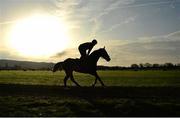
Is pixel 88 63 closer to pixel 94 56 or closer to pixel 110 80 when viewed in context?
pixel 94 56

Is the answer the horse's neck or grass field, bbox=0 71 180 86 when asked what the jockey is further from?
grass field, bbox=0 71 180 86

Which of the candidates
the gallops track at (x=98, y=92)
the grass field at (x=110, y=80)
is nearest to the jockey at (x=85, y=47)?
the gallops track at (x=98, y=92)

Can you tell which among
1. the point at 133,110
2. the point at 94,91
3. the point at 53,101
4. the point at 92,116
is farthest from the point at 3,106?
the point at 94,91

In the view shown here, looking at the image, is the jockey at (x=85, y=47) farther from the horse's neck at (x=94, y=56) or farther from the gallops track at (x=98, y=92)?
the gallops track at (x=98, y=92)

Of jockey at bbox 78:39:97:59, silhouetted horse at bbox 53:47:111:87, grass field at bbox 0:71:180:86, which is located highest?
jockey at bbox 78:39:97:59

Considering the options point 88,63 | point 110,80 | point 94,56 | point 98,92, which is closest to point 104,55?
point 94,56

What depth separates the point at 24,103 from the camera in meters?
19.4

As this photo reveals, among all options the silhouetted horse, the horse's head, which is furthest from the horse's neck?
the horse's head

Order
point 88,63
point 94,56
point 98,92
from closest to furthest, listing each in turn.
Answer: point 98,92 → point 94,56 → point 88,63

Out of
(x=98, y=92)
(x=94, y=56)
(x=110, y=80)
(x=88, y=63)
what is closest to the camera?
(x=98, y=92)

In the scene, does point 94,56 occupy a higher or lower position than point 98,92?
higher

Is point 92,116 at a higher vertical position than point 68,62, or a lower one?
lower

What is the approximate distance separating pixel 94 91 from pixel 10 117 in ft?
34.7

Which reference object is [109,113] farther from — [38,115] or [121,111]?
[38,115]
